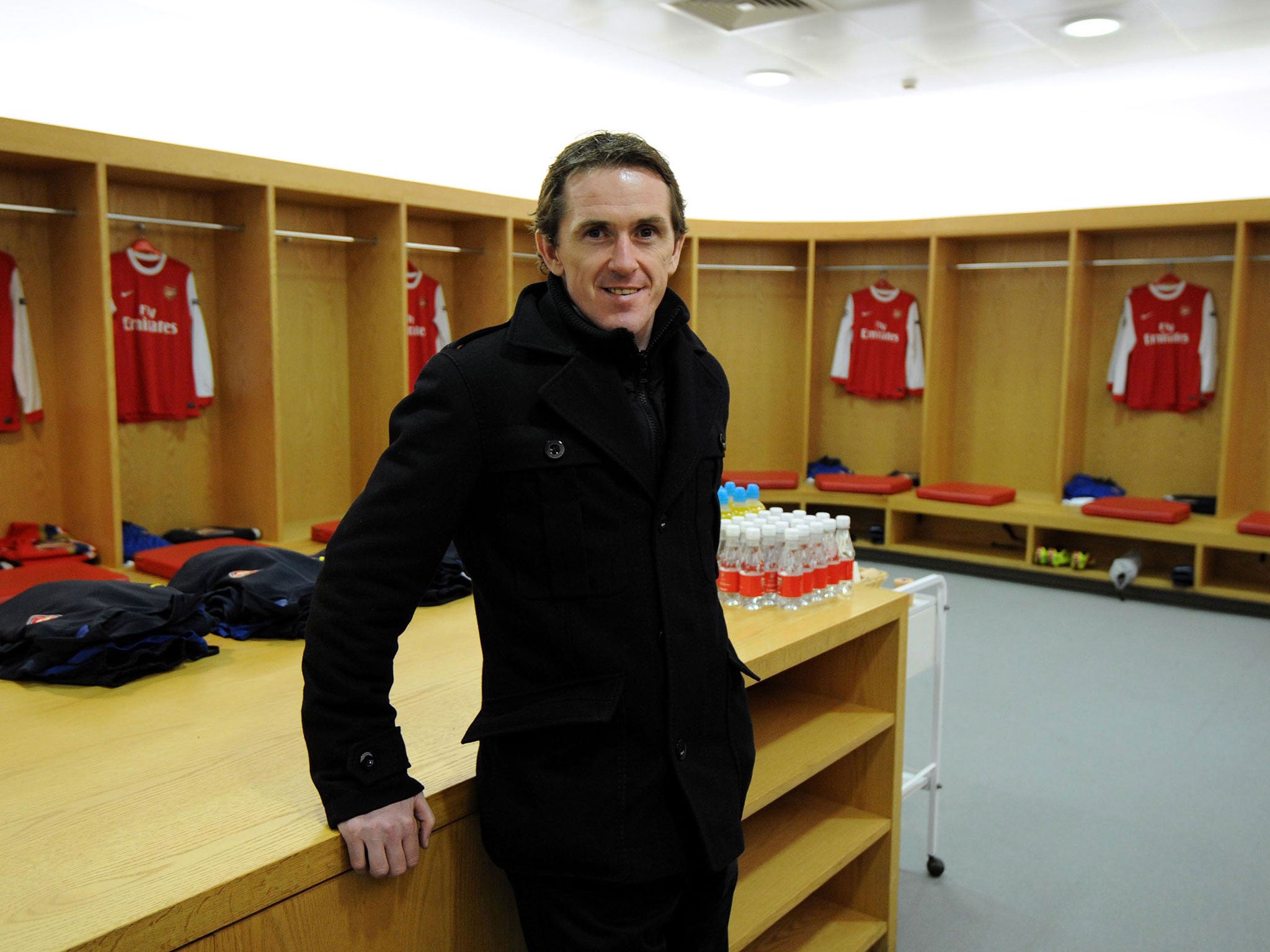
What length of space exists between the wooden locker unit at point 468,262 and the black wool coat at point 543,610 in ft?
15.2

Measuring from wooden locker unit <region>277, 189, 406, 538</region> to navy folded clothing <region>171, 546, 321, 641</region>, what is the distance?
292 centimetres

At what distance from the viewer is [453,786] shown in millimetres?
1420

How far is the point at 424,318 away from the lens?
5969 mm

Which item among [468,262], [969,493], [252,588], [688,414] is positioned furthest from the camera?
[969,493]

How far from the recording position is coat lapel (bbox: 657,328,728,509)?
52.9 inches

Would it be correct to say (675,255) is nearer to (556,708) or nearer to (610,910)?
(556,708)

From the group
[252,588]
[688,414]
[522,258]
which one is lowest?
[252,588]

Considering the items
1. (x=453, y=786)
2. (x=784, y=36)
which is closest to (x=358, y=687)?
(x=453, y=786)

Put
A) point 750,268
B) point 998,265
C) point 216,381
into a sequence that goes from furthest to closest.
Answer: point 750,268
point 998,265
point 216,381

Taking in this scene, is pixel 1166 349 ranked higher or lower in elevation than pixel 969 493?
higher

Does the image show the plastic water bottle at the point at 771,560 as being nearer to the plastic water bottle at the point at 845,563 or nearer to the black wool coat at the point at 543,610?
the plastic water bottle at the point at 845,563

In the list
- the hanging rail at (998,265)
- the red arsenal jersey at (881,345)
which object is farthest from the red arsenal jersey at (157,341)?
the hanging rail at (998,265)

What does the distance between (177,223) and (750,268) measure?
4010 millimetres

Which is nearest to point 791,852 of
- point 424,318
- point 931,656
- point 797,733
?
point 797,733
